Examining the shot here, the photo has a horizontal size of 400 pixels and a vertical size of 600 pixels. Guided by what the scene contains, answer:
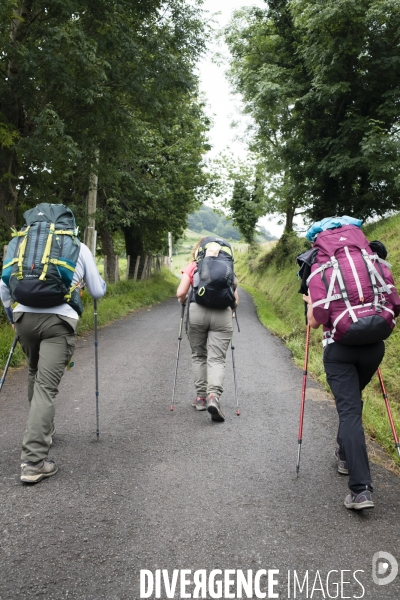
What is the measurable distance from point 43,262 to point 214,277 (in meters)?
2.16

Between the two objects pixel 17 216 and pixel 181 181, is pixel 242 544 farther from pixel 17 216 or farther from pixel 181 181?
pixel 181 181

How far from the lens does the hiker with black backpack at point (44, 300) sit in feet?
13.1

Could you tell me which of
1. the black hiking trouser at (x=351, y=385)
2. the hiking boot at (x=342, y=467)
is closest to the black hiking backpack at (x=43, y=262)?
the black hiking trouser at (x=351, y=385)

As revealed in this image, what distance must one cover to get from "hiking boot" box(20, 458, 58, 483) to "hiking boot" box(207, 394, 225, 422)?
187cm

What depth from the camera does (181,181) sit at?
74.3 ft

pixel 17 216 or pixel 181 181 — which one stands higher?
pixel 181 181

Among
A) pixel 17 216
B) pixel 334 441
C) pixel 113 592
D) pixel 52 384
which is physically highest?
pixel 17 216

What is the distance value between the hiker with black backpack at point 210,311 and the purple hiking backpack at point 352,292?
1928 mm

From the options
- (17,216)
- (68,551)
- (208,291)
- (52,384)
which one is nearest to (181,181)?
(17,216)

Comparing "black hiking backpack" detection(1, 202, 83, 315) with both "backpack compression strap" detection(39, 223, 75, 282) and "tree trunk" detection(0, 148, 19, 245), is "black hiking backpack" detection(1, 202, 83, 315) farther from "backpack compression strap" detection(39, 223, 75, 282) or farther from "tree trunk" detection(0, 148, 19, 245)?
"tree trunk" detection(0, 148, 19, 245)

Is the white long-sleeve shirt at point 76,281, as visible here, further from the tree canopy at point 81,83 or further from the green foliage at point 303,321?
the tree canopy at point 81,83

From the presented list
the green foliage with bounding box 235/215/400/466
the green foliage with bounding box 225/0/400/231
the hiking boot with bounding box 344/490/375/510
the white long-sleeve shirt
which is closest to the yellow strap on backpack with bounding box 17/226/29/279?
the white long-sleeve shirt

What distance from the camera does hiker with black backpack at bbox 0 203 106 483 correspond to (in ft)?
13.1

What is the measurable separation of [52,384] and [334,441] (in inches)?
→ 112
